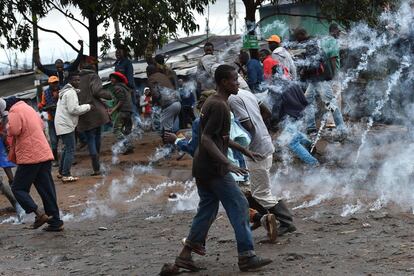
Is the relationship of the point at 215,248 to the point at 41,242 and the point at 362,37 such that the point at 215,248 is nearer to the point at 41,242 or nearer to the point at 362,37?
the point at 41,242

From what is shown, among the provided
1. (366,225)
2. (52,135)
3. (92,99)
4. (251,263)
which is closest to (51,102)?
(52,135)

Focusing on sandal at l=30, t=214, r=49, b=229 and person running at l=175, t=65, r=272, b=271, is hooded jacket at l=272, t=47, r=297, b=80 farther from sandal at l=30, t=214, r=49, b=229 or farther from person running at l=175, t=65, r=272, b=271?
person running at l=175, t=65, r=272, b=271

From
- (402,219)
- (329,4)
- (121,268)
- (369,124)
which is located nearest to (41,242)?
(121,268)

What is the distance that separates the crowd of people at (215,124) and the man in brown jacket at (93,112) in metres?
0.02

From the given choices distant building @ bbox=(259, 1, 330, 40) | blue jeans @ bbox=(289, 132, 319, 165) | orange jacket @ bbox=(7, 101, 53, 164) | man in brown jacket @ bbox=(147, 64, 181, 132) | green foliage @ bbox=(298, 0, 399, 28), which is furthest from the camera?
distant building @ bbox=(259, 1, 330, 40)

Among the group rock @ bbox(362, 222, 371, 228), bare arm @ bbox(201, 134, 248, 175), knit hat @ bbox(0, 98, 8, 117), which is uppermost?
knit hat @ bbox(0, 98, 8, 117)

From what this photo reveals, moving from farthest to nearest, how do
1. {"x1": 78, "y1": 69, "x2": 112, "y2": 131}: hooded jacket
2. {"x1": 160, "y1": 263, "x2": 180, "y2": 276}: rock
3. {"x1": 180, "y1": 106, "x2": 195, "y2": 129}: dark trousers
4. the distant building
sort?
1. the distant building
2. {"x1": 180, "y1": 106, "x2": 195, "y2": 129}: dark trousers
3. {"x1": 78, "y1": 69, "x2": 112, "y2": 131}: hooded jacket
4. {"x1": 160, "y1": 263, "x2": 180, "y2": 276}: rock

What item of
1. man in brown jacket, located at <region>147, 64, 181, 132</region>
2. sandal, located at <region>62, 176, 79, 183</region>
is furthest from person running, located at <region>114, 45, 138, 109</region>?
sandal, located at <region>62, 176, 79, 183</region>

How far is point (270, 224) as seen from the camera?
6504mm

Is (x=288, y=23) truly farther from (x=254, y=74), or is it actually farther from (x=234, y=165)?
(x=234, y=165)

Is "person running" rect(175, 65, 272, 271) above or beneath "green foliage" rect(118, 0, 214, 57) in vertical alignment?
beneath

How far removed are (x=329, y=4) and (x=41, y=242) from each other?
8558 mm

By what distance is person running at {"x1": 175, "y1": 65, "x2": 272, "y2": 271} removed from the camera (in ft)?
18.4

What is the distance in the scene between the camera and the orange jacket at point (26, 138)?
8039 millimetres
